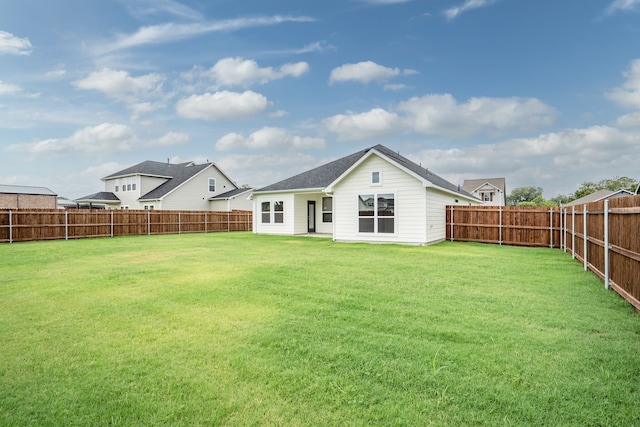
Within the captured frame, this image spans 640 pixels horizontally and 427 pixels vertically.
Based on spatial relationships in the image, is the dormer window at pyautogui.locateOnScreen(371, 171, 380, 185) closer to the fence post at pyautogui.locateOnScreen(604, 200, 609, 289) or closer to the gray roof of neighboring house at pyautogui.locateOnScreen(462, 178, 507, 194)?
the fence post at pyautogui.locateOnScreen(604, 200, 609, 289)

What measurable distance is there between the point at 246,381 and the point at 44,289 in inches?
218

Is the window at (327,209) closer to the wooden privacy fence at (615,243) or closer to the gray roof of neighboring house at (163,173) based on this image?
the wooden privacy fence at (615,243)

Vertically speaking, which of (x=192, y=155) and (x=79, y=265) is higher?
(x=192, y=155)

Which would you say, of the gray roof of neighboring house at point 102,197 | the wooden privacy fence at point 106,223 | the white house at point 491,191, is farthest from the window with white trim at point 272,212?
the white house at point 491,191

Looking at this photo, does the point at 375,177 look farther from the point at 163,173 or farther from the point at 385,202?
the point at 163,173

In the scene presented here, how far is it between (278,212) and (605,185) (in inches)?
2317

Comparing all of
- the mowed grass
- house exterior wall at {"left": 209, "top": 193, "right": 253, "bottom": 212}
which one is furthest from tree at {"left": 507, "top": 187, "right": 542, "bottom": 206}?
the mowed grass

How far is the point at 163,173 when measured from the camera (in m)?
33.5

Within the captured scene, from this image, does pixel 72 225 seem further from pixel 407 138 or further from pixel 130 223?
pixel 407 138

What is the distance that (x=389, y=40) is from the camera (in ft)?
53.9

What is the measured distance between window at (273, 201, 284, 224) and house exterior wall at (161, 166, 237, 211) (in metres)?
13.6

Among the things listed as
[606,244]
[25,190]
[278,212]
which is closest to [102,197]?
[25,190]

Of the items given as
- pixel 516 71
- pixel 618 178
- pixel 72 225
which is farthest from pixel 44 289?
pixel 618 178

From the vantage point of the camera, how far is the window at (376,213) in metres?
14.9
